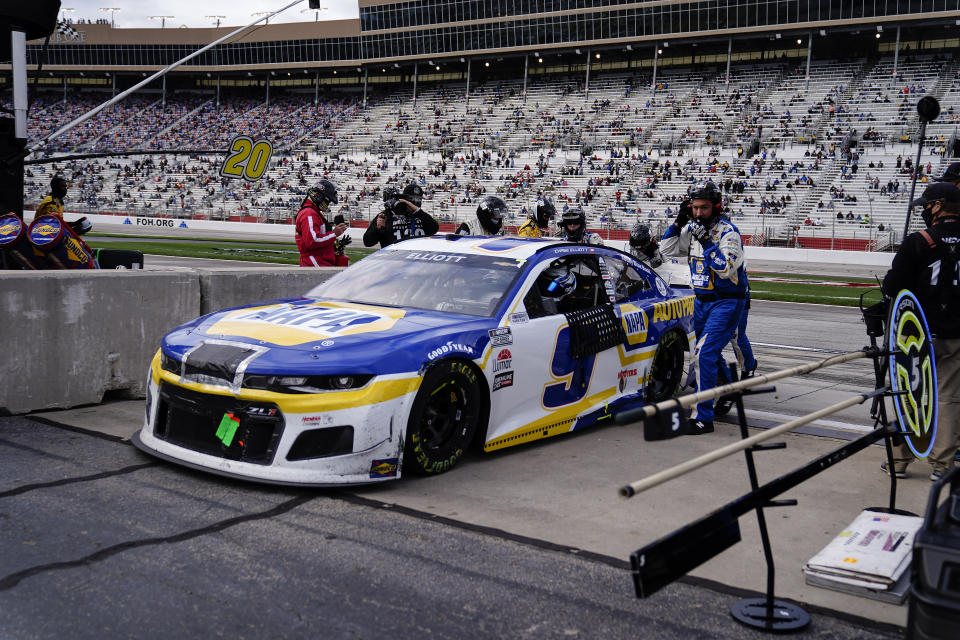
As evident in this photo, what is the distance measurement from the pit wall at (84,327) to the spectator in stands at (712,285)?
4149 millimetres

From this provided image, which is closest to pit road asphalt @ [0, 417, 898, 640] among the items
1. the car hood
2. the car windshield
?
the car hood

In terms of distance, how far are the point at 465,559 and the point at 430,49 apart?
65.6m

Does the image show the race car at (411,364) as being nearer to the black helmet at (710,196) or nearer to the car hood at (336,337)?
the car hood at (336,337)

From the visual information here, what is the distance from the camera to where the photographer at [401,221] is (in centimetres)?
877

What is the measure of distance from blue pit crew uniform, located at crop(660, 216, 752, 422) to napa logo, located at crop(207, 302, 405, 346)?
239cm

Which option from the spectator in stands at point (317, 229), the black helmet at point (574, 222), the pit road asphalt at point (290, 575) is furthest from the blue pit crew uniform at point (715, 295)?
the spectator in stands at point (317, 229)

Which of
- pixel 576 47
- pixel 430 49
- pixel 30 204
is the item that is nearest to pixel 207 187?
pixel 30 204

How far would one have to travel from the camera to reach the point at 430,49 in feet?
216

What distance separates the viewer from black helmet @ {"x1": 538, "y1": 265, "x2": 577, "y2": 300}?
6137 mm

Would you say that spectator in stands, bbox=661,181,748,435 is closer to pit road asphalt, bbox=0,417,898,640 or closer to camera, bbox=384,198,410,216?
pit road asphalt, bbox=0,417,898,640

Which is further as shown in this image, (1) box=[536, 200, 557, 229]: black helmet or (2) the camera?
(1) box=[536, 200, 557, 229]: black helmet

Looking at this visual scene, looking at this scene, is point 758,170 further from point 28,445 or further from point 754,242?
point 28,445

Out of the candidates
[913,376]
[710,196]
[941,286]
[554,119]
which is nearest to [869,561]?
[913,376]

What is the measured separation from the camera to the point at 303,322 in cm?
538
